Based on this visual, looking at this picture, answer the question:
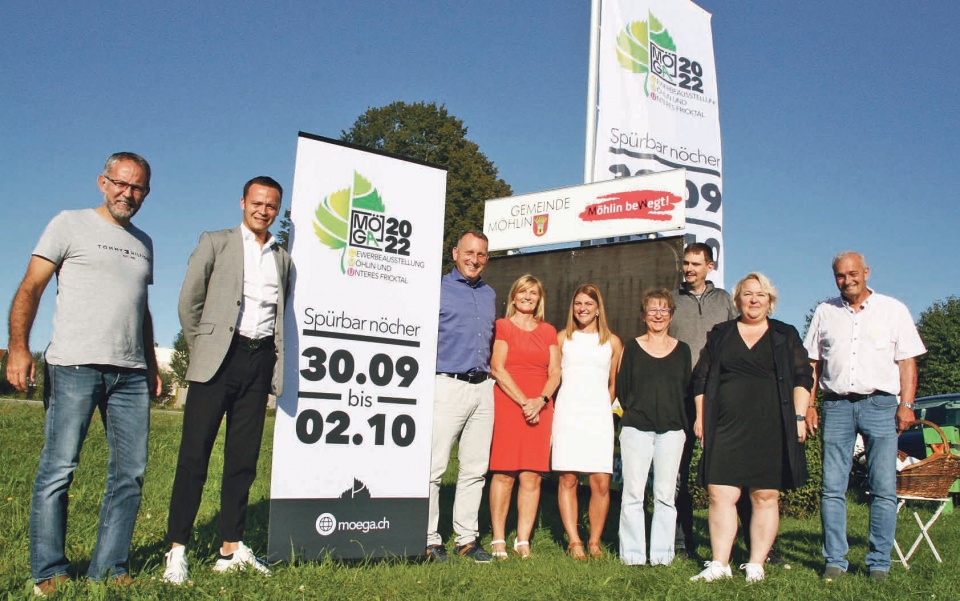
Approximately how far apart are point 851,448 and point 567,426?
188cm

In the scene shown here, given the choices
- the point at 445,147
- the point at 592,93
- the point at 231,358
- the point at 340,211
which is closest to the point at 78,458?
the point at 231,358

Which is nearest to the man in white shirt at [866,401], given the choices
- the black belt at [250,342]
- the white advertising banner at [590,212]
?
the white advertising banner at [590,212]

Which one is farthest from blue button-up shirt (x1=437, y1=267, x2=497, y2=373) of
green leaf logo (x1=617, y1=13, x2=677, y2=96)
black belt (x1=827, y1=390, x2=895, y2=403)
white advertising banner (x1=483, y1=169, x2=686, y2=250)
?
green leaf logo (x1=617, y1=13, x2=677, y2=96)

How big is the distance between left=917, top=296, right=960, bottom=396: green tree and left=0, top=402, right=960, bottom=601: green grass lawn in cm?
2698

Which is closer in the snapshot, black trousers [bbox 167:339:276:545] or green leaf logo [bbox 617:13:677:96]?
black trousers [bbox 167:339:276:545]

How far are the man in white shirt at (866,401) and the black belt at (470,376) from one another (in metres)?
2.14

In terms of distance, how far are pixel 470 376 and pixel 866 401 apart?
2.63m

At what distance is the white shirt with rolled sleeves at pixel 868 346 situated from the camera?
5008mm

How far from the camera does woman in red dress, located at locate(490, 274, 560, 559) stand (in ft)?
17.2

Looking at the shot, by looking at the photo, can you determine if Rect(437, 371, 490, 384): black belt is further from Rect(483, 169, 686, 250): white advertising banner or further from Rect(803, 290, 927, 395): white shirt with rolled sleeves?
Rect(483, 169, 686, 250): white advertising banner

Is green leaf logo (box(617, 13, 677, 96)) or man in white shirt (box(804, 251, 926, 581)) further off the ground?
green leaf logo (box(617, 13, 677, 96))

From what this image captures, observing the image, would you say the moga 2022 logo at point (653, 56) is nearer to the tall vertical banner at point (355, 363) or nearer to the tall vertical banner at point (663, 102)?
the tall vertical banner at point (663, 102)

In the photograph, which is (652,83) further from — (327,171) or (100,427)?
(100,427)

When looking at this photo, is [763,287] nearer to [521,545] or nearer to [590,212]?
[521,545]
